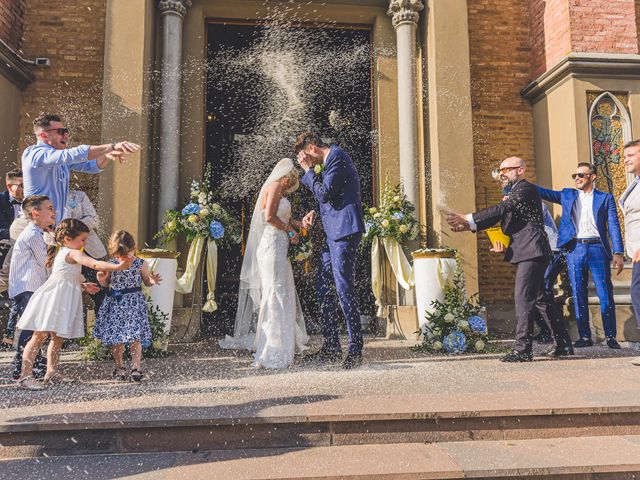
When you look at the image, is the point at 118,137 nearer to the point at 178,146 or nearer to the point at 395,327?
the point at 178,146

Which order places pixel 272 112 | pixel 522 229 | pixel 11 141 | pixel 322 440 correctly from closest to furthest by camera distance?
1. pixel 322 440
2. pixel 522 229
3. pixel 11 141
4. pixel 272 112

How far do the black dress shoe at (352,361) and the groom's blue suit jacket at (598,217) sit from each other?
3.13m

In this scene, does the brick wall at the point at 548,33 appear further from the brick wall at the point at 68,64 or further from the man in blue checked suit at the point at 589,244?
the brick wall at the point at 68,64

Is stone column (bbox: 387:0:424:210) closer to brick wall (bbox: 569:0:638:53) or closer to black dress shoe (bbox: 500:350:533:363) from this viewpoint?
brick wall (bbox: 569:0:638:53)

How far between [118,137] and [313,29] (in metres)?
3.43

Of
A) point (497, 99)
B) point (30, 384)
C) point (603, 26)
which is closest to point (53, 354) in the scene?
point (30, 384)

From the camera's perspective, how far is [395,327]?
7.02m

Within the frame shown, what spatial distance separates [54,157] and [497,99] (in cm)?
632

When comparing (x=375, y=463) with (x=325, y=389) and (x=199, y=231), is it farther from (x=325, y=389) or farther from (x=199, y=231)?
(x=199, y=231)

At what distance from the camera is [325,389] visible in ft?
12.2

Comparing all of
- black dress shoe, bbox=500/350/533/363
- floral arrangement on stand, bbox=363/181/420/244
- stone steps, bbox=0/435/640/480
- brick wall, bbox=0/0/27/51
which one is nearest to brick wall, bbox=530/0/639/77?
floral arrangement on stand, bbox=363/181/420/244

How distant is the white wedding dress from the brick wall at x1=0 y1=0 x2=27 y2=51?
4977 millimetres

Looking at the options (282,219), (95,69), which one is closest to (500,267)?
(282,219)

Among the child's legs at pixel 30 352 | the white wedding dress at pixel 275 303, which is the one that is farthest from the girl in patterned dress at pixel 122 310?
the white wedding dress at pixel 275 303
